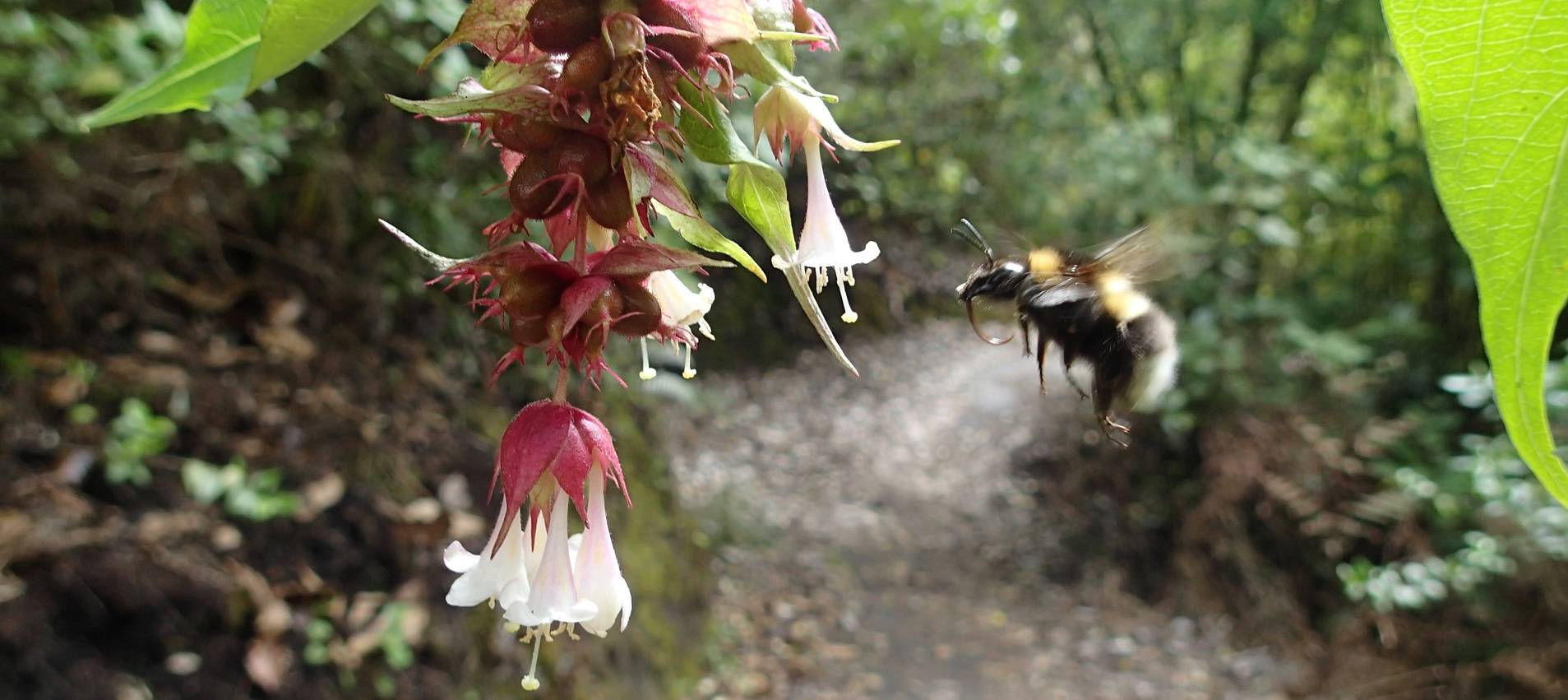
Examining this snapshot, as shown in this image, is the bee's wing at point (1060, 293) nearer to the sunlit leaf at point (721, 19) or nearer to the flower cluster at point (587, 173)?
the flower cluster at point (587, 173)

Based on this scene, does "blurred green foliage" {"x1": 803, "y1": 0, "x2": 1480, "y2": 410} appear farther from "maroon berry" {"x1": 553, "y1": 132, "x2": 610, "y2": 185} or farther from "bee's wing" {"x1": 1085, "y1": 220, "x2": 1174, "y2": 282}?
"maroon berry" {"x1": 553, "y1": 132, "x2": 610, "y2": 185}

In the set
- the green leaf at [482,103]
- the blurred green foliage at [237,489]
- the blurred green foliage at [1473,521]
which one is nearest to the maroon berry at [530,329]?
the green leaf at [482,103]

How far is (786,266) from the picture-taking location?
59 centimetres

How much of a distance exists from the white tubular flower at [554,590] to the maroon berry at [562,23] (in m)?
0.26

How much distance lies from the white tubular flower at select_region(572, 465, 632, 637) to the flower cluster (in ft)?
0.07

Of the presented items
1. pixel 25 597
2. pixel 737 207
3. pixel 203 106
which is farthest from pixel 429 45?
pixel 737 207

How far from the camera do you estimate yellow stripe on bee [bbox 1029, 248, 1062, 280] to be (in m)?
1.00

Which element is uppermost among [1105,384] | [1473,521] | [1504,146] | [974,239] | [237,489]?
[1504,146]

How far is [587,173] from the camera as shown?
53cm

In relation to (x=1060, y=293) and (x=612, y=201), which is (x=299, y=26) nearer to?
(x=612, y=201)

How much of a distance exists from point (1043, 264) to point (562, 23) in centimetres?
63

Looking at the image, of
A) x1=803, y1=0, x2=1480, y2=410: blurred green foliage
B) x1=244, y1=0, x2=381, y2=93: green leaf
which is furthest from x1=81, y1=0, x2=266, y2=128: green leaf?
x1=803, y1=0, x2=1480, y2=410: blurred green foliage

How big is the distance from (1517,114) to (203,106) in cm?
79

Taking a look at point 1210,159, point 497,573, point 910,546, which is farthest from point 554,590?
point 1210,159
